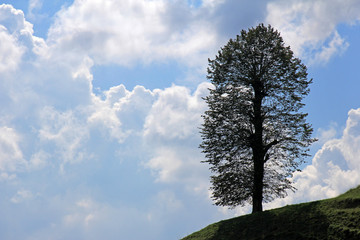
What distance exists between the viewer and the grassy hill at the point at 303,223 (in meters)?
22.2

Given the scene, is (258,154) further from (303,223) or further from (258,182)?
(303,223)

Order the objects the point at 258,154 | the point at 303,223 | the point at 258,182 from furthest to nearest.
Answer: the point at 258,154 → the point at 258,182 → the point at 303,223

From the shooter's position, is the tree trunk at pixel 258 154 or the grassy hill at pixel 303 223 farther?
the tree trunk at pixel 258 154

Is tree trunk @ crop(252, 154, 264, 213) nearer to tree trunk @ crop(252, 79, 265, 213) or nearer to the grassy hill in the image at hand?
tree trunk @ crop(252, 79, 265, 213)

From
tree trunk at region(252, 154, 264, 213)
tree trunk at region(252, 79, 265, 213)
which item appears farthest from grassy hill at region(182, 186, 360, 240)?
tree trunk at region(252, 79, 265, 213)

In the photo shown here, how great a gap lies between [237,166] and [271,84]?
7.85 meters

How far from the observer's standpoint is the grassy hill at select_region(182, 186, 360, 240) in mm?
22250

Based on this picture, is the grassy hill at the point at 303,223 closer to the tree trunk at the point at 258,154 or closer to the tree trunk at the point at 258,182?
the tree trunk at the point at 258,182

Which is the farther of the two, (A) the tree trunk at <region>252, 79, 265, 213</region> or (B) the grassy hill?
(A) the tree trunk at <region>252, 79, 265, 213</region>

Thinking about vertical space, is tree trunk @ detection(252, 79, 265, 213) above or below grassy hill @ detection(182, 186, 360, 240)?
above

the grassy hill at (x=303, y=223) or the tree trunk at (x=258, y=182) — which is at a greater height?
the tree trunk at (x=258, y=182)

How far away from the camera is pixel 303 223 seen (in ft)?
79.6

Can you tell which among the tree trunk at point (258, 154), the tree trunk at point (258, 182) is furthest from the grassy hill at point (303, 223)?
the tree trunk at point (258, 154)

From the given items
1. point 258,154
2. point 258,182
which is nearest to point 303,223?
point 258,182
